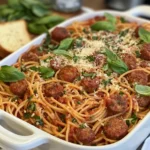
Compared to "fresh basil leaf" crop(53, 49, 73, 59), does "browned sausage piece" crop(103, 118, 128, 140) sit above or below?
below

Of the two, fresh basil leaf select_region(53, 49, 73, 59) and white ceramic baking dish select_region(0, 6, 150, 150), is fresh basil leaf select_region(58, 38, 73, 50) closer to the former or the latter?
fresh basil leaf select_region(53, 49, 73, 59)

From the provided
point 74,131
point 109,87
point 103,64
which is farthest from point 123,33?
point 74,131

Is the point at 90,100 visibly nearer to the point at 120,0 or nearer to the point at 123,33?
the point at 123,33

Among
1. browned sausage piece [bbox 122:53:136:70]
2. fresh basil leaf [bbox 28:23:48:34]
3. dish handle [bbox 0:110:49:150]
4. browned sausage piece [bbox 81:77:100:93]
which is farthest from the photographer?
fresh basil leaf [bbox 28:23:48:34]

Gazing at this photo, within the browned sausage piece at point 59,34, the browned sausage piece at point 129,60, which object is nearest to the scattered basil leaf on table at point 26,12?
the browned sausage piece at point 59,34

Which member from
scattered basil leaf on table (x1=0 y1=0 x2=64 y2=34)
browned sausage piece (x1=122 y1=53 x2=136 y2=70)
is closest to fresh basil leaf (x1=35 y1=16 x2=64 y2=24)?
scattered basil leaf on table (x1=0 y1=0 x2=64 y2=34)

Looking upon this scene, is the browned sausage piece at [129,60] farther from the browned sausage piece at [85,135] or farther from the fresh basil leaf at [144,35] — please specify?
the browned sausage piece at [85,135]
